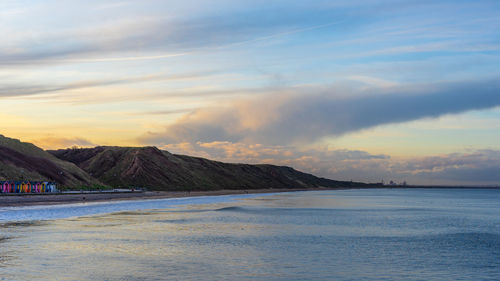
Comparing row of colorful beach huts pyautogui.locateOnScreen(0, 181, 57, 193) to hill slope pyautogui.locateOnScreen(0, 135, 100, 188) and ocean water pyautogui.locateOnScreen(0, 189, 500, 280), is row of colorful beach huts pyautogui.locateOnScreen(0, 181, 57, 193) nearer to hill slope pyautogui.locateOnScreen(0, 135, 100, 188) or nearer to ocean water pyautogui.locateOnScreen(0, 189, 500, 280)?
hill slope pyautogui.locateOnScreen(0, 135, 100, 188)

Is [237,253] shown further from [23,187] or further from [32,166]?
[32,166]

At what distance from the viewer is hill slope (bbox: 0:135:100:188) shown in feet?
480

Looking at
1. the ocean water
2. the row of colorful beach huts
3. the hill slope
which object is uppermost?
the hill slope

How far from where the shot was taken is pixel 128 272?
25.8 metres

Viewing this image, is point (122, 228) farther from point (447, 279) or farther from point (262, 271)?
point (447, 279)

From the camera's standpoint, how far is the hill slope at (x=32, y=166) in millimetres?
146375

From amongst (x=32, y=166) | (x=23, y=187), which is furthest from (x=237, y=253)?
(x=32, y=166)

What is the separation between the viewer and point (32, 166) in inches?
6398

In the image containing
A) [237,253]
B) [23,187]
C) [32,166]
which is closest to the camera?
[237,253]

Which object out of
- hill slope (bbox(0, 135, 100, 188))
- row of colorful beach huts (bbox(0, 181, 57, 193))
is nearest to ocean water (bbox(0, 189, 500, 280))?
row of colorful beach huts (bbox(0, 181, 57, 193))

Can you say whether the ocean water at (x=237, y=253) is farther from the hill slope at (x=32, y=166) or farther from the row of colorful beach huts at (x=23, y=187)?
the hill slope at (x=32, y=166)

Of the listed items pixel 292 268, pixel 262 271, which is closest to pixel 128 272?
pixel 262 271

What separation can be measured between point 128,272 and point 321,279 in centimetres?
958

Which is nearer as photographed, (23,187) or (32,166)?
(23,187)
